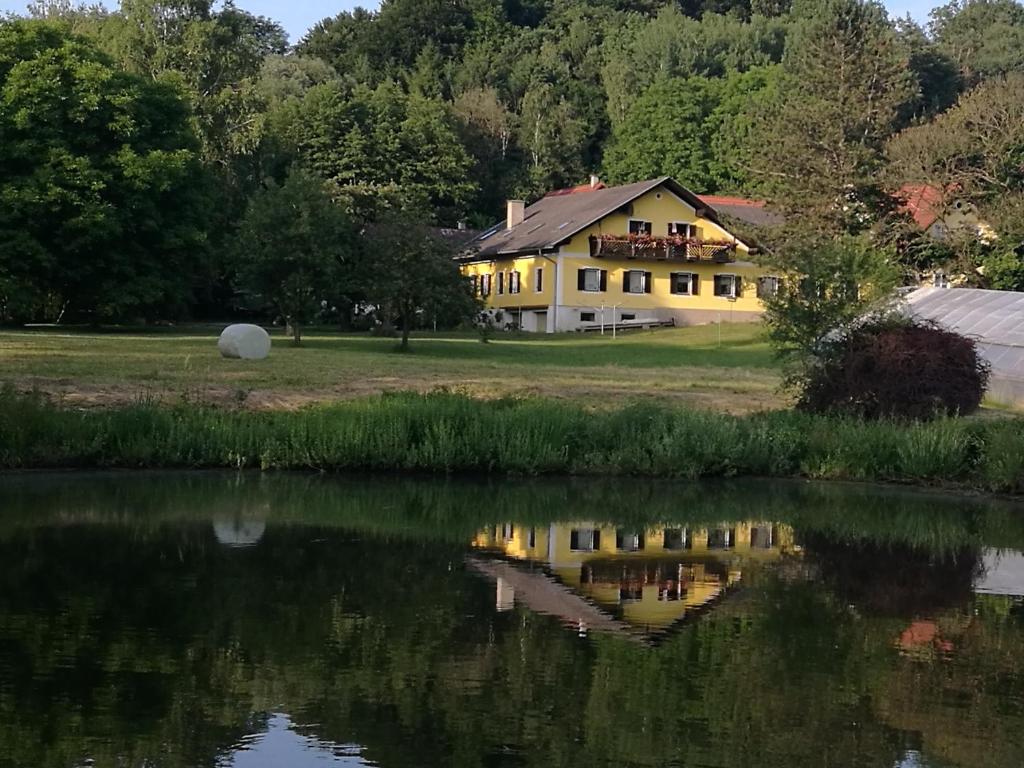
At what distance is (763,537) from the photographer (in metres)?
17.3

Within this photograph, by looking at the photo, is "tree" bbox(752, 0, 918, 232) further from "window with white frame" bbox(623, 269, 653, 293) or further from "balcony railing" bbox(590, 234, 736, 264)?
"window with white frame" bbox(623, 269, 653, 293)

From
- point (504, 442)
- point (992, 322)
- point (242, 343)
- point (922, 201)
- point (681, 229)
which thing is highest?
point (922, 201)

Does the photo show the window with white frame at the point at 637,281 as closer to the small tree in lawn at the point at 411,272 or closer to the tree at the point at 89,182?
the tree at the point at 89,182

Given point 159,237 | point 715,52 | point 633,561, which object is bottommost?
point 633,561

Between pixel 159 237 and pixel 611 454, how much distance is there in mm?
35776

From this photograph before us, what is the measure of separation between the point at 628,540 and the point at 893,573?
3.23 metres

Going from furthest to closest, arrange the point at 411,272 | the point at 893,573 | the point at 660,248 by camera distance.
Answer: the point at 660,248 < the point at 411,272 < the point at 893,573

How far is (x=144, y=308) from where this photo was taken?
57906mm

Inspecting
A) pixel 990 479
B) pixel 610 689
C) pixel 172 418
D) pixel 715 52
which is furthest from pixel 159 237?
pixel 715 52

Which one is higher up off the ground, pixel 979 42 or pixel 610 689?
pixel 979 42

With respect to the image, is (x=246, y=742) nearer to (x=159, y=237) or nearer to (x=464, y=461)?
(x=464, y=461)

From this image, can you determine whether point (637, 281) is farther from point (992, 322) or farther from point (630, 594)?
point (630, 594)

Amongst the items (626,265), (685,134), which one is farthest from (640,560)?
(685,134)

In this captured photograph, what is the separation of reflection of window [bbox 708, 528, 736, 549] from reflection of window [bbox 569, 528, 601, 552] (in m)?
1.39
